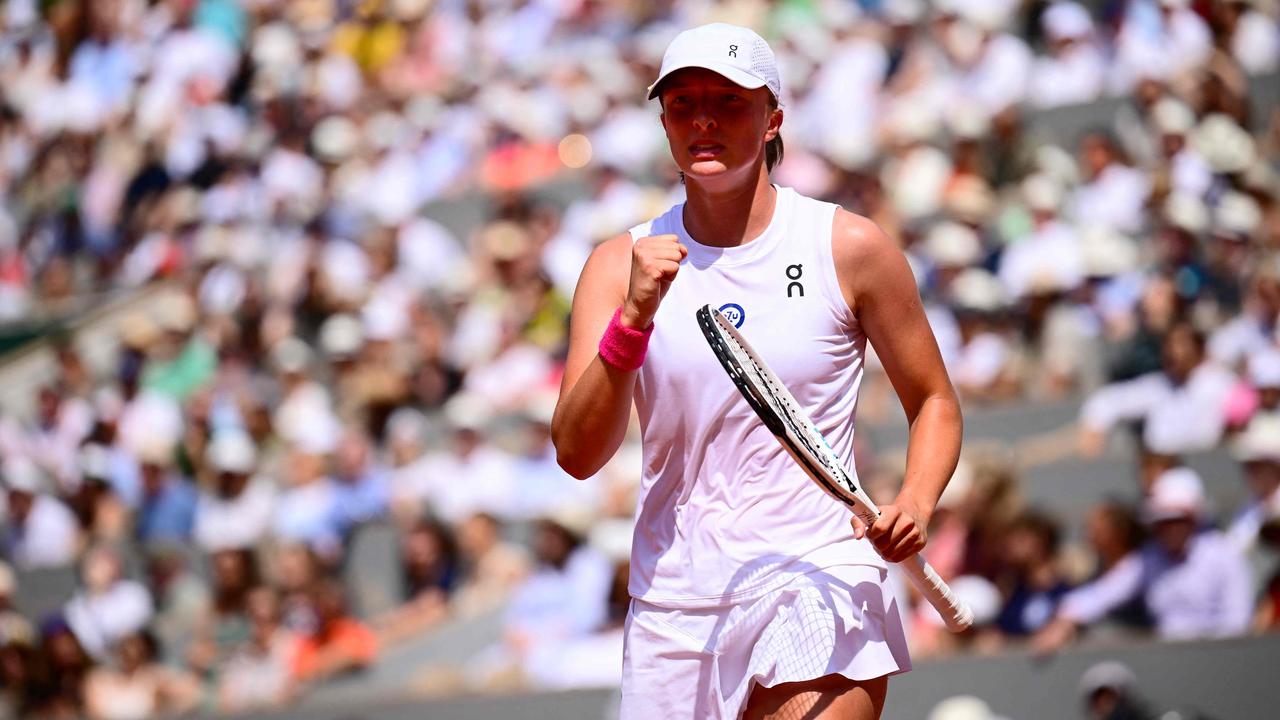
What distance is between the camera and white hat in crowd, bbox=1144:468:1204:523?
8.53 m

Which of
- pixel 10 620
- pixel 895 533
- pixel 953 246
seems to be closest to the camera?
pixel 895 533

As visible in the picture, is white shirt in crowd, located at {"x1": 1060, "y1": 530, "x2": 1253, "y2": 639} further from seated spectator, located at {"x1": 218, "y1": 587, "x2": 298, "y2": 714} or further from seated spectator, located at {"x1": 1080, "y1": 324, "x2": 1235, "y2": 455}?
seated spectator, located at {"x1": 218, "y1": 587, "x2": 298, "y2": 714}

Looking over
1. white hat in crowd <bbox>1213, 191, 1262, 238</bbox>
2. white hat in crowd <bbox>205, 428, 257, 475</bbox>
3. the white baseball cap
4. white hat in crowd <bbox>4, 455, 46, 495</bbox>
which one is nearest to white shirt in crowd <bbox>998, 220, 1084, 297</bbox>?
white hat in crowd <bbox>1213, 191, 1262, 238</bbox>

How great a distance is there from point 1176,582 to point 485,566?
4001 mm

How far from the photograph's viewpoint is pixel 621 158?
1410cm

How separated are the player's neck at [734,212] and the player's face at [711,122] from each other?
0.08 metres

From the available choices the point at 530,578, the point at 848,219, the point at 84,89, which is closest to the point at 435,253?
the point at 530,578

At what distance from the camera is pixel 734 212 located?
164 inches

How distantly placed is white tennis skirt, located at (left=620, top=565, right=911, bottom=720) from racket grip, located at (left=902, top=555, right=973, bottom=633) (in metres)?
0.10

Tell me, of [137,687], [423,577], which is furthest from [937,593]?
[137,687]

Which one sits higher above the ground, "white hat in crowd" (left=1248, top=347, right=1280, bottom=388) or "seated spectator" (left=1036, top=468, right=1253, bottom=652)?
"white hat in crowd" (left=1248, top=347, right=1280, bottom=388)

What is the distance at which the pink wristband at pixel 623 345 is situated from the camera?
3844mm

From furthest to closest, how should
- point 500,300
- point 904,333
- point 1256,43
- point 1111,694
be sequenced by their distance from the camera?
point 500,300
point 1256,43
point 1111,694
point 904,333

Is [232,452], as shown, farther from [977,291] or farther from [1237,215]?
[1237,215]
